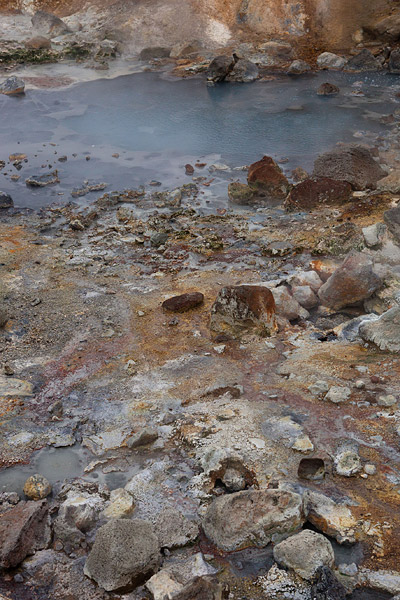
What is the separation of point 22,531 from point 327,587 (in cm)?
146

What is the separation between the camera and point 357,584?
2746 mm

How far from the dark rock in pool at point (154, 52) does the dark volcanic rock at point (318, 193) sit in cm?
A: 976

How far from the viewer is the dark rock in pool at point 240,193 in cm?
821

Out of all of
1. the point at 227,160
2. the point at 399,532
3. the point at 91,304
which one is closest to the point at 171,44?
the point at 227,160

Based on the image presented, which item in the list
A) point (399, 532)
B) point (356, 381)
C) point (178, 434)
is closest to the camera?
point (399, 532)

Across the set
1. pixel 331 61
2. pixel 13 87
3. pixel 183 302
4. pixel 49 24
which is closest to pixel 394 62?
pixel 331 61

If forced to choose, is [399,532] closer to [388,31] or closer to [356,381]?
[356,381]

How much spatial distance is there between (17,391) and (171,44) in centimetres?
1399

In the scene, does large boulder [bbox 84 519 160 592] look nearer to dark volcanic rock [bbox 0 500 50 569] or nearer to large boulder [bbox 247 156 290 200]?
dark volcanic rock [bbox 0 500 50 569]

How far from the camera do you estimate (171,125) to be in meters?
11.7

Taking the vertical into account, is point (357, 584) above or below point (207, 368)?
above

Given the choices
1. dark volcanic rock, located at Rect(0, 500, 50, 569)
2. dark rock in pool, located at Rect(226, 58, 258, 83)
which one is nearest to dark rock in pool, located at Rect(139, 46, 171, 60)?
dark rock in pool, located at Rect(226, 58, 258, 83)

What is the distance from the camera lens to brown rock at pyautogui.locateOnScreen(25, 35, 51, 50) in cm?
1631

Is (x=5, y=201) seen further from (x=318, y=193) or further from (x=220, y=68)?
(x=220, y=68)
